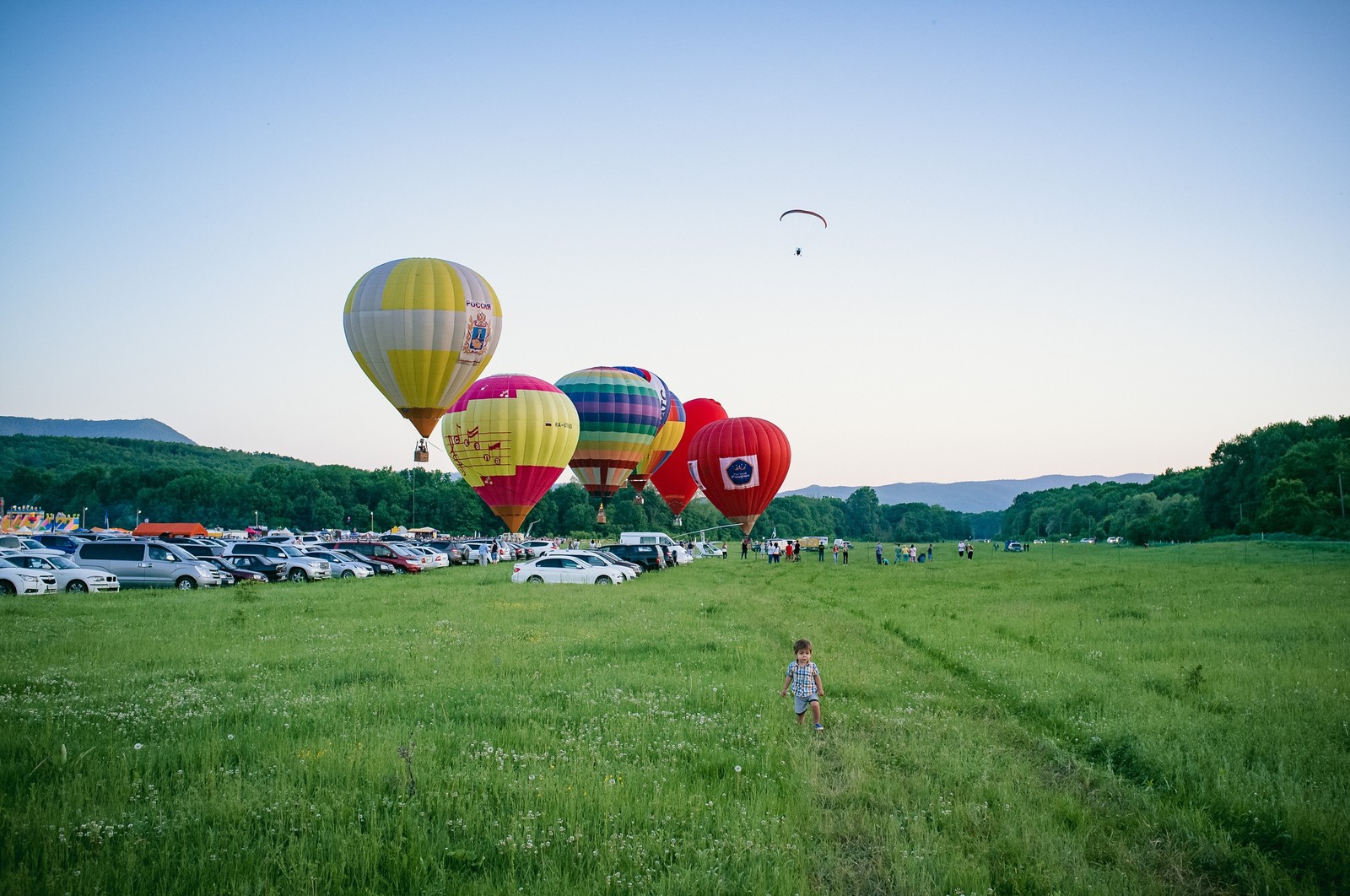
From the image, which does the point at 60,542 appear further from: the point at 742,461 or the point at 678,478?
the point at 678,478

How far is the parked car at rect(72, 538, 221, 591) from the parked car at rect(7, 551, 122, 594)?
126cm

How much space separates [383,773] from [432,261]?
101 feet

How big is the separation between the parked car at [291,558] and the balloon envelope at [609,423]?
51.8ft

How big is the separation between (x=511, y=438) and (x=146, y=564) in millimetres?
15078

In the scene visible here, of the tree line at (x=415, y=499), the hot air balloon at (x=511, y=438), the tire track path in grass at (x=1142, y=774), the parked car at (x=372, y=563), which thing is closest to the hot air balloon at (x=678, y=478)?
the hot air balloon at (x=511, y=438)

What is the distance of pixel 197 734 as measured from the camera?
8898mm

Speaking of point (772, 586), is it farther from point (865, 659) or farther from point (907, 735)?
point (907, 735)

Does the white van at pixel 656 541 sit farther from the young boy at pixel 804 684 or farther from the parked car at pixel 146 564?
the young boy at pixel 804 684

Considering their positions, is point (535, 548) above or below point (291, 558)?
below

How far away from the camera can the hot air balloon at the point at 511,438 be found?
39312 mm

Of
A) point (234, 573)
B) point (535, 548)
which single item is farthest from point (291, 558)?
point (535, 548)

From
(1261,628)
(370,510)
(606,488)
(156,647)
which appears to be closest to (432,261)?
(606,488)

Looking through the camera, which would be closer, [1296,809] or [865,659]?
[1296,809]

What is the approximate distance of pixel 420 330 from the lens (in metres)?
34.1
